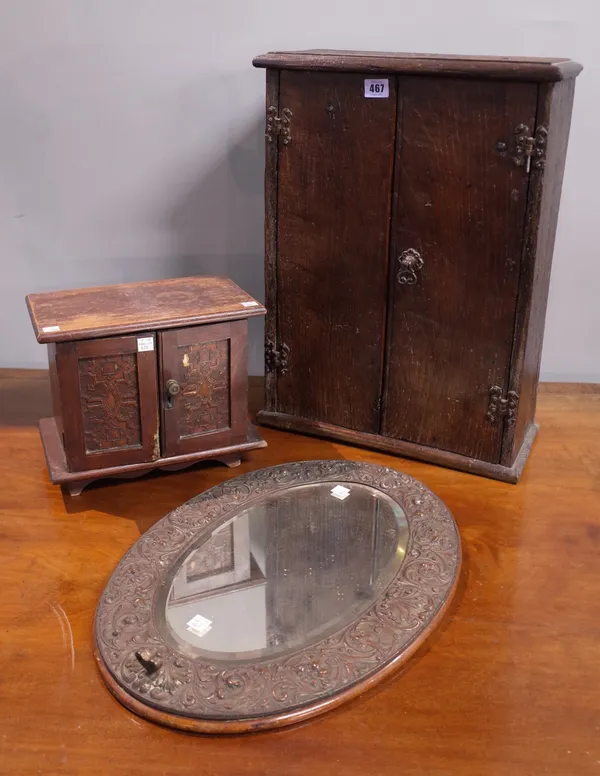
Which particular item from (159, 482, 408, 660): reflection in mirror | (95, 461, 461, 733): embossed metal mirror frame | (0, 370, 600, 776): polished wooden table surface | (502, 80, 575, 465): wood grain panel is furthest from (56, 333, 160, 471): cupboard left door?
(502, 80, 575, 465): wood grain panel

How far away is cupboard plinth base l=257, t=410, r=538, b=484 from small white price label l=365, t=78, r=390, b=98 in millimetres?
1115

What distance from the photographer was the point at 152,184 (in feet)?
11.1

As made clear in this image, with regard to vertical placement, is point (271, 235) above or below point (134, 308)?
above

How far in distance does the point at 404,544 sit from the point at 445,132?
3.97 feet

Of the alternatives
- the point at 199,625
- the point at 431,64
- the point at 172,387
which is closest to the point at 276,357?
the point at 172,387

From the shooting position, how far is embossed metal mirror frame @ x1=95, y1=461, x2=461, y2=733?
74.5 inches

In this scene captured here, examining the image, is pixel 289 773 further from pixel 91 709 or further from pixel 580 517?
pixel 580 517

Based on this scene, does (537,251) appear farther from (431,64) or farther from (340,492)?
(340,492)

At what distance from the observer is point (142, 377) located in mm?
2643

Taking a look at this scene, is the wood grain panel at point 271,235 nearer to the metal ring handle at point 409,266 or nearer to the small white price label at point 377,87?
the small white price label at point 377,87

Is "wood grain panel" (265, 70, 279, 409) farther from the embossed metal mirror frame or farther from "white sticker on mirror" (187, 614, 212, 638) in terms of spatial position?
"white sticker on mirror" (187, 614, 212, 638)

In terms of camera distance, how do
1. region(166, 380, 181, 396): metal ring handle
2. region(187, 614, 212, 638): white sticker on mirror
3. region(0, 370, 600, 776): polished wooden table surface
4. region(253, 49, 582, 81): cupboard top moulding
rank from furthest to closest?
region(166, 380, 181, 396): metal ring handle < region(253, 49, 582, 81): cupboard top moulding < region(187, 614, 212, 638): white sticker on mirror < region(0, 370, 600, 776): polished wooden table surface

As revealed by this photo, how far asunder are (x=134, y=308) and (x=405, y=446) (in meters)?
1.01

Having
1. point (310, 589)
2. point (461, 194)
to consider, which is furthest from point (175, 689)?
point (461, 194)
